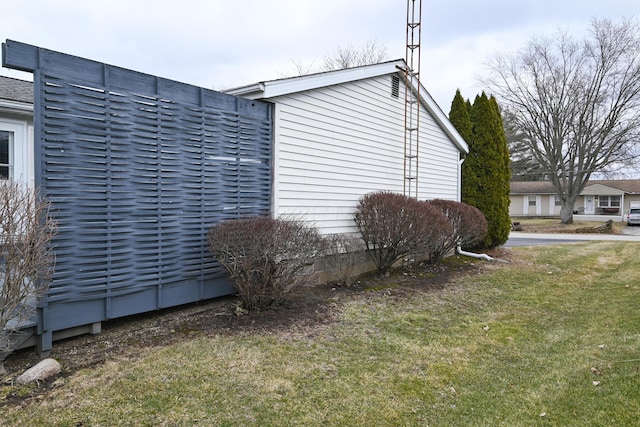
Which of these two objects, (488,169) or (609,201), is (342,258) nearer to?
(488,169)

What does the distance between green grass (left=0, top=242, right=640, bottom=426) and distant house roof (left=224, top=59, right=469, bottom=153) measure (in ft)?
11.0

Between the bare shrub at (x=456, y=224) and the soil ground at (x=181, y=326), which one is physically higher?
the bare shrub at (x=456, y=224)

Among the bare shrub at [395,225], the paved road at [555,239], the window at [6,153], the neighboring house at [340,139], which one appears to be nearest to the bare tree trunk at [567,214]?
the paved road at [555,239]

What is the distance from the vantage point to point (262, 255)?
5.02 meters

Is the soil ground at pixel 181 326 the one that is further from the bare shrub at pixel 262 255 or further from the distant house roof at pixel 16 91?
the distant house roof at pixel 16 91

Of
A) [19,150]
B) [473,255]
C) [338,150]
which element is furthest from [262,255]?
[473,255]

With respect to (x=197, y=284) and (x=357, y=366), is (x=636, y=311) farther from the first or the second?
(x=197, y=284)

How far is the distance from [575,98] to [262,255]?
26485 millimetres

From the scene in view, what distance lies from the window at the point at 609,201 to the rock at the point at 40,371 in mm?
43228

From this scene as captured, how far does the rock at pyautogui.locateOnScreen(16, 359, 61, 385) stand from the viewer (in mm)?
3412

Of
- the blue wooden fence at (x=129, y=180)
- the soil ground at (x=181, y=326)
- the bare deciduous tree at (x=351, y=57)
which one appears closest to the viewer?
the soil ground at (x=181, y=326)

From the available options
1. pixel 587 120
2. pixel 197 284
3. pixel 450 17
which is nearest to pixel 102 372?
pixel 197 284

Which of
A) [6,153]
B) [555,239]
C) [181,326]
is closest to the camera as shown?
[181,326]

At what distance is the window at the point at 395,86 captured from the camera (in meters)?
9.21
